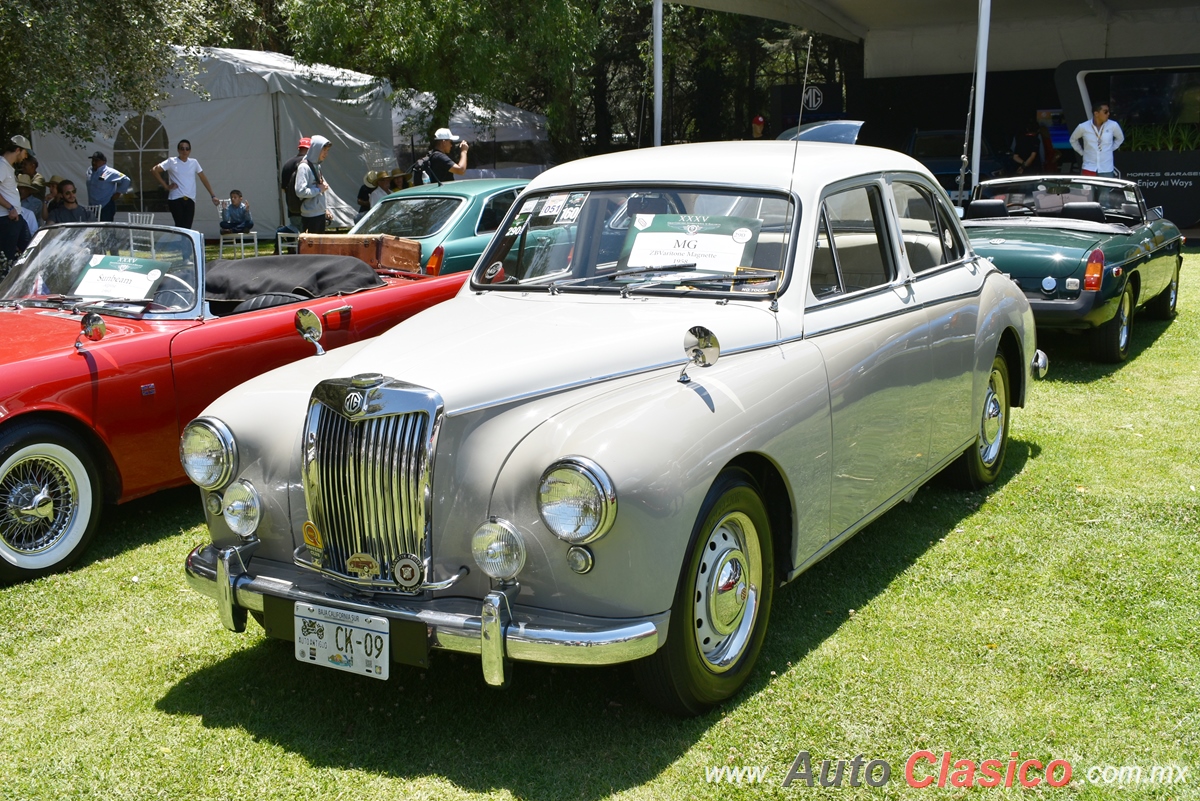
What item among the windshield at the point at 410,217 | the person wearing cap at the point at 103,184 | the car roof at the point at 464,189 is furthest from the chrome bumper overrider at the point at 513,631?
the person wearing cap at the point at 103,184

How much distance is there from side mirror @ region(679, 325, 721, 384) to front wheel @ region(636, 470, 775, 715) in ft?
1.21

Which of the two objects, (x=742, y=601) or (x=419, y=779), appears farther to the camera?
(x=742, y=601)

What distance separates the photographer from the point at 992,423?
5.78 meters

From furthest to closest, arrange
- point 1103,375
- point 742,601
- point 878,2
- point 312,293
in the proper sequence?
point 878,2
point 1103,375
point 312,293
point 742,601

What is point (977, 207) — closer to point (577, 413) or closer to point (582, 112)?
point (577, 413)

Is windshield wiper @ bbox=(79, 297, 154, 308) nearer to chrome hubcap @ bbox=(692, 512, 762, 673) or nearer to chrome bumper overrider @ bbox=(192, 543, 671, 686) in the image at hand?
chrome bumper overrider @ bbox=(192, 543, 671, 686)

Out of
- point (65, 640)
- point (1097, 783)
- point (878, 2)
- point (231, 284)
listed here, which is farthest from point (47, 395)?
point (878, 2)

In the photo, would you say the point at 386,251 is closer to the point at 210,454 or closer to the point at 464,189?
the point at 464,189

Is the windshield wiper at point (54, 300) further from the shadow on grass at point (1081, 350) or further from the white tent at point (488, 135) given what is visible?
the white tent at point (488, 135)

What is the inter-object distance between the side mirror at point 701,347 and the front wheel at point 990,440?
250cm

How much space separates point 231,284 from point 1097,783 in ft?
17.4

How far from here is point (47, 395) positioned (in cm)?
481

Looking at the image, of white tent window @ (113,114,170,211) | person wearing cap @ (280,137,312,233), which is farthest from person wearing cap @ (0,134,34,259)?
white tent window @ (113,114,170,211)

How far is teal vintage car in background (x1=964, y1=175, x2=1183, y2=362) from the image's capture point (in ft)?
26.6
